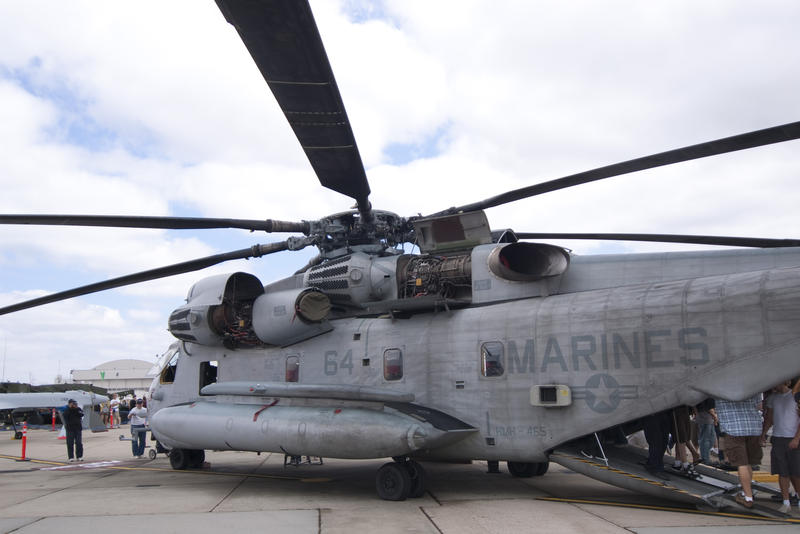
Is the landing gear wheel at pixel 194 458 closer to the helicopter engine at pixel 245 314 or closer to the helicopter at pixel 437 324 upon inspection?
the helicopter at pixel 437 324

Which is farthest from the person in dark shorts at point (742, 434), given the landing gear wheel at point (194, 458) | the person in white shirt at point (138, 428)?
the person in white shirt at point (138, 428)

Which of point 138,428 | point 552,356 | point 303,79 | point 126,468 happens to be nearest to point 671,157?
point 552,356

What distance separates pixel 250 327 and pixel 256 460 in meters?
5.20

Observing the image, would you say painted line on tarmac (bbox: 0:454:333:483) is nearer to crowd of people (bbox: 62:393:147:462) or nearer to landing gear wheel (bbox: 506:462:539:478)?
crowd of people (bbox: 62:393:147:462)

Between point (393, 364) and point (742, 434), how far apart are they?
5.32 metres

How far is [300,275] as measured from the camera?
12766 mm

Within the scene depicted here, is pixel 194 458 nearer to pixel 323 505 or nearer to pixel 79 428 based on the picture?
pixel 79 428

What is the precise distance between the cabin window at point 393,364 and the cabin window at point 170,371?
6337mm

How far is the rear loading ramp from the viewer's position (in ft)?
26.0

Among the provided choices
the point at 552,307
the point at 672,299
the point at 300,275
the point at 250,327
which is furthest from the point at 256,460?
Answer: the point at 672,299

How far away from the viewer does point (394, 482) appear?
9.48 metres

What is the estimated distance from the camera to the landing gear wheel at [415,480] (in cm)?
952

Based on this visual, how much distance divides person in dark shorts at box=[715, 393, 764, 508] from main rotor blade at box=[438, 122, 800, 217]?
3.12 meters

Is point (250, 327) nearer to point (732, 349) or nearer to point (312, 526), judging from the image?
point (312, 526)
